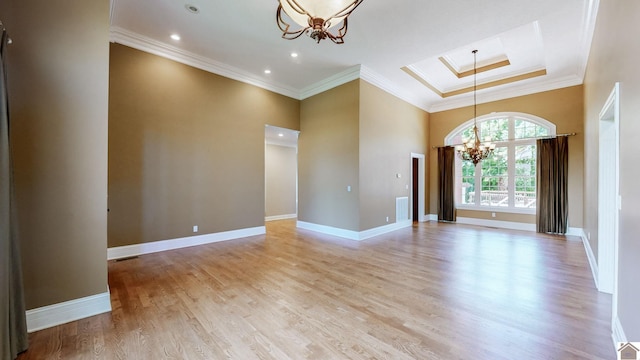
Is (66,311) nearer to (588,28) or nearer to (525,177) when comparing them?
(588,28)

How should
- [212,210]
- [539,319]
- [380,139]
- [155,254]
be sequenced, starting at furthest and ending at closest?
[380,139]
[212,210]
[155,254]
[539,319]

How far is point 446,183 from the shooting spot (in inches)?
304

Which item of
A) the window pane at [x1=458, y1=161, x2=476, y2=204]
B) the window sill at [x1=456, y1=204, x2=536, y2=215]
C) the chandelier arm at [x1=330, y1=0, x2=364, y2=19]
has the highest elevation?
the chandelier arm at [x1=330, y1=0, x2=364, y2=19]

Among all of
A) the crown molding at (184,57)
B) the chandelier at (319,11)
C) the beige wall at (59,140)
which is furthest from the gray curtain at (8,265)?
the crown molding at (184,57)

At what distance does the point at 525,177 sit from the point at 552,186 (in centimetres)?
66

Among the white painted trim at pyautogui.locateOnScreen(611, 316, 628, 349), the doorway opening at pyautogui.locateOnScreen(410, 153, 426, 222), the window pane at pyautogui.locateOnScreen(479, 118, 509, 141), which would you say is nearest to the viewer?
the white painted trim at pyautogui.locateOnScreen(611, 316, 628, 349)

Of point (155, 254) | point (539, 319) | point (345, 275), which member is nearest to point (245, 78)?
point (155, 254)

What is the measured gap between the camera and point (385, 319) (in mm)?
2318

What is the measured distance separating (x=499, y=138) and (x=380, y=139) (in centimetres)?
374

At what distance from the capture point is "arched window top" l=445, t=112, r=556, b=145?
20.9 feet

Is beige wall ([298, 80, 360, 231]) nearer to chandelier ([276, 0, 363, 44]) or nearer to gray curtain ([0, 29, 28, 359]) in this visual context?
chandelier ([276, 0, 363, 44])

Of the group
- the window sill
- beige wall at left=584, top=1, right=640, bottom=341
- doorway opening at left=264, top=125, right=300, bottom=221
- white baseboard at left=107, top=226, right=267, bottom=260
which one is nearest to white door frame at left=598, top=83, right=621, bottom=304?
beige wall at left=584, top=1, right=640, bottom=341

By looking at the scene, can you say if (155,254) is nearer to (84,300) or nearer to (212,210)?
(212,210)

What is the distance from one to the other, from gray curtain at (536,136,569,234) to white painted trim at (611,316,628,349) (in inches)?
202
